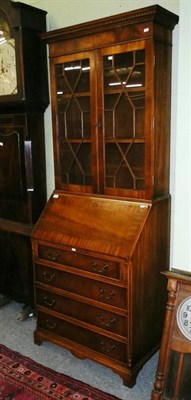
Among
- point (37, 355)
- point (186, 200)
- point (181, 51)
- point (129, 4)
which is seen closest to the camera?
point (181, 51)

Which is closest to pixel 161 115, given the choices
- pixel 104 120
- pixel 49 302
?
pixel 104 120

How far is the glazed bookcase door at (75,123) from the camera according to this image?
7.49 feet

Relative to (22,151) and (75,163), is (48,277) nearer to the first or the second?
(75,163)

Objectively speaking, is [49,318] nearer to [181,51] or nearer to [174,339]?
[174,339]

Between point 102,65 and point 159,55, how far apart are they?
0.34 meters

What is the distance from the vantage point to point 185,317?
1.85 metres

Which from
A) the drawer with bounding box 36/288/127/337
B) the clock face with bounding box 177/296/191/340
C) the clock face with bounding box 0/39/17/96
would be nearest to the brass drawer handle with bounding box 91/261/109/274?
the drawer with bounding box 36/288/127/337

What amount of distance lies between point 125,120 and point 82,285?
3.48 feet

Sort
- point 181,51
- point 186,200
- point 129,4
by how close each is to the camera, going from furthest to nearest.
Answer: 1. point 129,4
2. point 186,200
3. point 181,51

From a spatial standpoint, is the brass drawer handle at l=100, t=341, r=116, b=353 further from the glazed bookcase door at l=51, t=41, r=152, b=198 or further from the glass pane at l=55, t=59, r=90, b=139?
Answer: the glass pane at l=55, t=59, r=90, b=139

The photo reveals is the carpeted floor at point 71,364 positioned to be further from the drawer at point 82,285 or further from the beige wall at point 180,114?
the beige wall at point 180,114

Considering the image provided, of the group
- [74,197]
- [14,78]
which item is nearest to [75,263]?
[74,197]

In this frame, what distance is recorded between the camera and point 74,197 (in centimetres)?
245

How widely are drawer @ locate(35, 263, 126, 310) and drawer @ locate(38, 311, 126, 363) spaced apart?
245 millimetres
